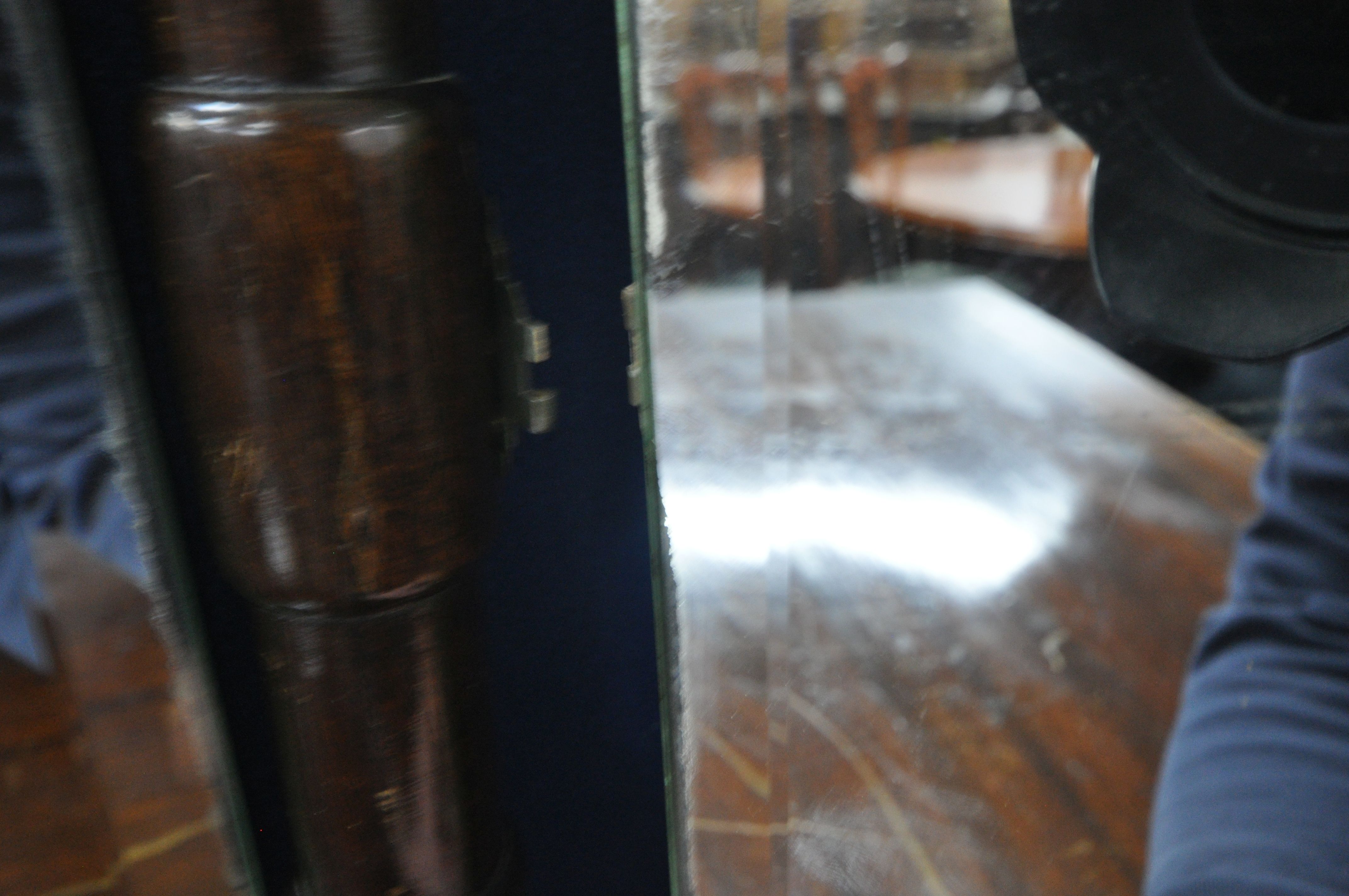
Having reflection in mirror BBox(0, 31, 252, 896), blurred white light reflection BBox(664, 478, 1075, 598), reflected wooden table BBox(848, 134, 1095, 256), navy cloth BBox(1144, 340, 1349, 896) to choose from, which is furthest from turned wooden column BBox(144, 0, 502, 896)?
blurred white light reflection BBox(664, 478, 1075, 598)

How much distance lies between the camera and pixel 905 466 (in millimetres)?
1450

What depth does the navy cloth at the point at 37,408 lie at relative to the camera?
0.24 m

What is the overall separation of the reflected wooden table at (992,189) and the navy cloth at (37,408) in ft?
1.51

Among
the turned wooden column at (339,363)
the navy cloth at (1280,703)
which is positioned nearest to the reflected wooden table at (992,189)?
the navy cloth at (1280,703)

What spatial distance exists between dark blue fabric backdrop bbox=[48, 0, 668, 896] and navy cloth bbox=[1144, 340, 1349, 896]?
1.26ft

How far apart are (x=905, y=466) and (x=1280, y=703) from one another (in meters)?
0.80

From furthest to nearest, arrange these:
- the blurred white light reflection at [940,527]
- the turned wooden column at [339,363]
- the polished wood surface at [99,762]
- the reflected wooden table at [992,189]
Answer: the blurred white light reflection at [940,527] < the reflected wooden table at [992,189] < the polished wood surface at [99,762] < the turned wooden column at [339,363]

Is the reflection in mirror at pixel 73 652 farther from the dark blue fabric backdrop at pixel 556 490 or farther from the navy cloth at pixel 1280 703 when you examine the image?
the navy cloth at pixel 1280 703

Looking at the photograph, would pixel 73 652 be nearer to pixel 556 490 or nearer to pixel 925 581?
pixel 556 490

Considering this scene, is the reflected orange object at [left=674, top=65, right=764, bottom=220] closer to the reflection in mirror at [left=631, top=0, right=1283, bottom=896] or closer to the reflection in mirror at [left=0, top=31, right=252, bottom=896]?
the reflection in mirror at [left=631, top=0, right=1283, bottom=896]

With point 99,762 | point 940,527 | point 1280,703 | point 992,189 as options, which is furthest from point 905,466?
point 99,762

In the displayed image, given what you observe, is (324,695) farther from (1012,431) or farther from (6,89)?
(1012,431)

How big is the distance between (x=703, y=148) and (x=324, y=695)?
193 millimetres

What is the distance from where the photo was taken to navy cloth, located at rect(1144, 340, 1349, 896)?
578 mm
